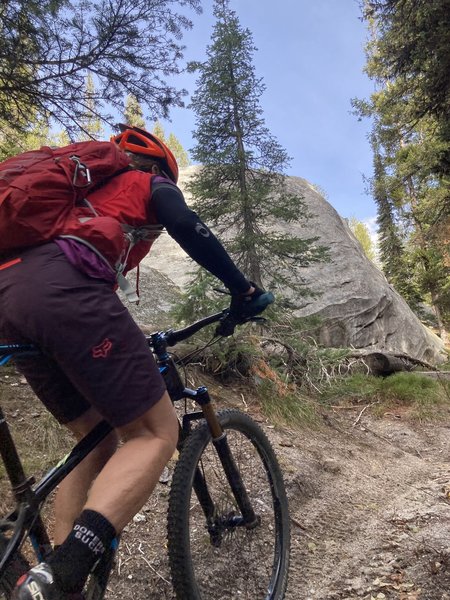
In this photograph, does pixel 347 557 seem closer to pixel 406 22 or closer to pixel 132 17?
pixel 132 17

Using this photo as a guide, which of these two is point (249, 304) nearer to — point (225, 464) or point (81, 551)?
point (225, 464)

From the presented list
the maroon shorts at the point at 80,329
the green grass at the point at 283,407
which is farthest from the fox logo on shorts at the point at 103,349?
the green grass at the point at 283,407

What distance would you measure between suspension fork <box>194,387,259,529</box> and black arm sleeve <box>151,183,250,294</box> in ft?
2.22

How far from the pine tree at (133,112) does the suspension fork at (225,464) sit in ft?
14.4

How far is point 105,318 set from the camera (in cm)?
169

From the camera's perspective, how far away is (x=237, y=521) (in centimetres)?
250

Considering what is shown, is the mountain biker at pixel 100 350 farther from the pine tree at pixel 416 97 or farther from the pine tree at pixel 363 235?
the pine tree at pixel 363 235

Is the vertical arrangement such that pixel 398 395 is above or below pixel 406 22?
below

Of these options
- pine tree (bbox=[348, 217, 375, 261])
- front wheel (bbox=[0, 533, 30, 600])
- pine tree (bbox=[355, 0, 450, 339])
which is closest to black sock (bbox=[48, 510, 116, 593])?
front wheel (bbox=[0, 533, 30, 600])

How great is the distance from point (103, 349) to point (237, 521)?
1.37 m

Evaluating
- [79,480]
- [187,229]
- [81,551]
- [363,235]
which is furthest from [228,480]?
[363,235]

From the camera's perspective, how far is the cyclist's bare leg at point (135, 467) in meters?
1.64

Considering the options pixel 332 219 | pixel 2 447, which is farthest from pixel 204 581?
pixel 332 219

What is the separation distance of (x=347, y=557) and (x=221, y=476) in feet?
3.71
